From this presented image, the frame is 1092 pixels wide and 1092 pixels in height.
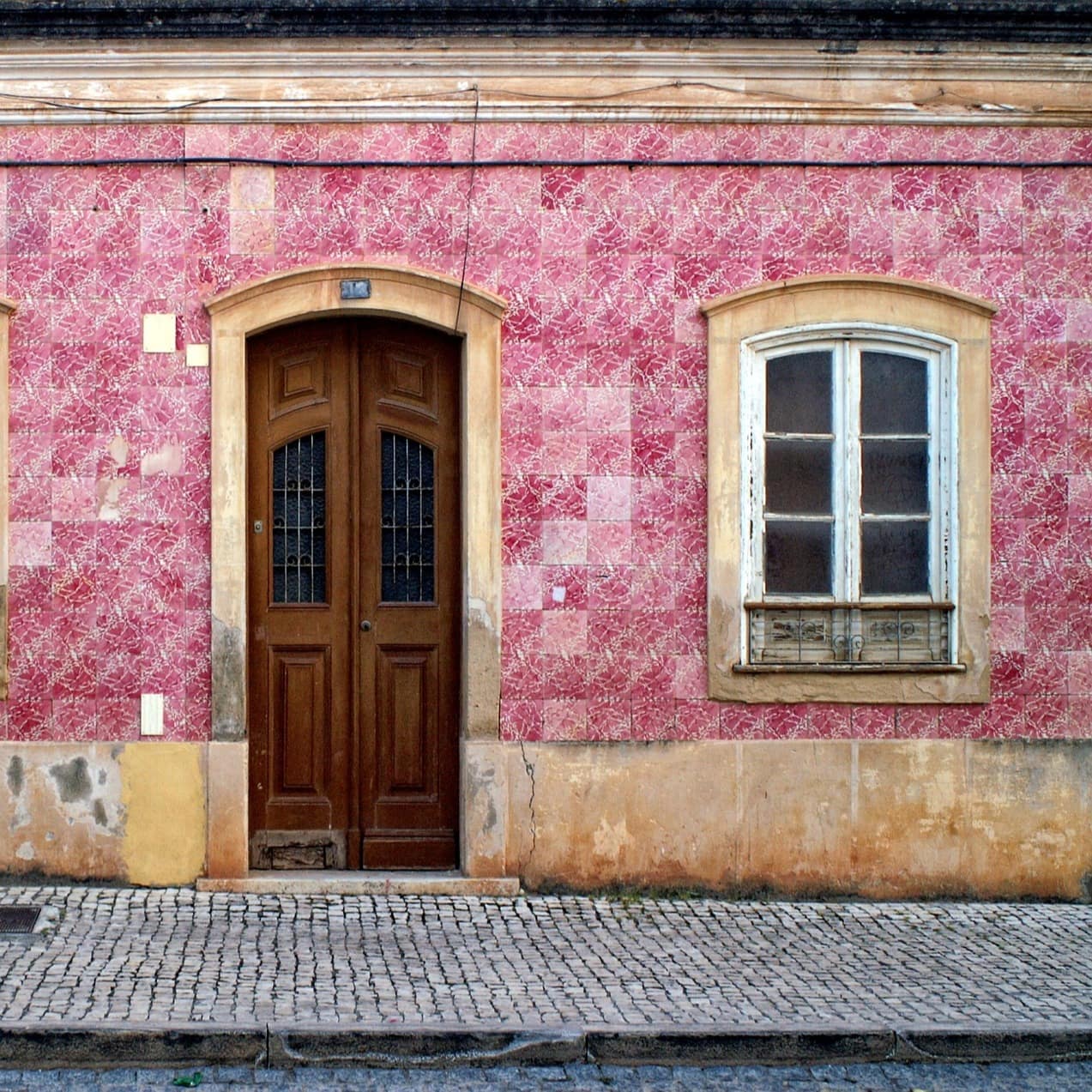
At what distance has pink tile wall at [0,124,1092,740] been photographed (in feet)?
26.1

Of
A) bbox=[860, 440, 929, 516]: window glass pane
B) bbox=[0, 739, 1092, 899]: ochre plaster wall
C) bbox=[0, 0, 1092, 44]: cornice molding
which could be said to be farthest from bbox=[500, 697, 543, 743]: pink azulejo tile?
bbox=[0, 0, 1092, 44]: cornice molding

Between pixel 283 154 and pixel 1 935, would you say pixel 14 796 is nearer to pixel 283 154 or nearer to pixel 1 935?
pixel 1 935

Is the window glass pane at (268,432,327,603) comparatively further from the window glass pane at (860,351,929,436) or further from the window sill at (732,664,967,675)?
the window glass pane at (860,351,929,436)

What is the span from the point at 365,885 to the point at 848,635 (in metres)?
2.92

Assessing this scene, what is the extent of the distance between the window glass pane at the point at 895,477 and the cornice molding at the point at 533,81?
178cm

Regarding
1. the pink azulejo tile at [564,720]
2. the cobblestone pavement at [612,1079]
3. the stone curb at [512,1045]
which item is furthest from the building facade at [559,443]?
the cobblestone pavement at [612,1079]

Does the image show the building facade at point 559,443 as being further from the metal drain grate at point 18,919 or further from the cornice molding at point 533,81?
the metal drain grate at point 18,919

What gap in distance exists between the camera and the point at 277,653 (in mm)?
8195

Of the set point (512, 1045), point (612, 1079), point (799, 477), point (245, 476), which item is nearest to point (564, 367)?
point (799, 477)

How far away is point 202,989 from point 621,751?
273 cm

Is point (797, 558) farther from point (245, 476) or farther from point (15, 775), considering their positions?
point (15, 775)

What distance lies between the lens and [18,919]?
7.19 meters

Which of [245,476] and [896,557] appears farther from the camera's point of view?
[896,557]

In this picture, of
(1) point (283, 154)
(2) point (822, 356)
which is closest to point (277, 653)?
(1) point (283, 154)
